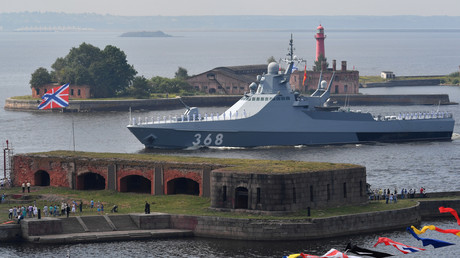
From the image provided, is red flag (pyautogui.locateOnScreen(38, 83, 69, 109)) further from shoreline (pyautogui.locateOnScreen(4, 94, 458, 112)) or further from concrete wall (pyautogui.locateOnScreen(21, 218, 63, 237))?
shoreline (pyautogui.locateOnScreen(4, 94, 458, 112))

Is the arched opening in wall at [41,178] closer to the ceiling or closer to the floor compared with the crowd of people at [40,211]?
closer to the ceiling

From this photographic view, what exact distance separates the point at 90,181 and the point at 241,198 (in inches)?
498

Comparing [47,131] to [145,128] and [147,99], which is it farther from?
[147,99]

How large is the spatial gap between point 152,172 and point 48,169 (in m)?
7.22

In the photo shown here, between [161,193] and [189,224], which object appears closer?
[189,224]

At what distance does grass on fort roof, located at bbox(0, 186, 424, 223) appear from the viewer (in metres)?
51.2

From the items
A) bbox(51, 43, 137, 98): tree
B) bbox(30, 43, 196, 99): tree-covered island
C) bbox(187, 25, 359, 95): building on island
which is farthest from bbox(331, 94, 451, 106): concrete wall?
bbox(51, 43, 137, 98): tree

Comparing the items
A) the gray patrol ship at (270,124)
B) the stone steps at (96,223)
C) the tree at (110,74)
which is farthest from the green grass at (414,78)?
the stone steps at (96,223)

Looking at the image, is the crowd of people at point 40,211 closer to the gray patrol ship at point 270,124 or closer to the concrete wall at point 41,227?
the concrete wall at point 41,227

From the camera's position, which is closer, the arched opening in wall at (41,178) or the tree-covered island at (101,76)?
the arched opening in wall at (41,178)

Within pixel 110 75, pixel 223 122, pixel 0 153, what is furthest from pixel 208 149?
pixel 110 75

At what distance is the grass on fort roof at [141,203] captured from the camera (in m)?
51.2

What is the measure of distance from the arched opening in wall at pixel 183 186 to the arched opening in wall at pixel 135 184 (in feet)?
5.55

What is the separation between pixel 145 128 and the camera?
89.1 m
